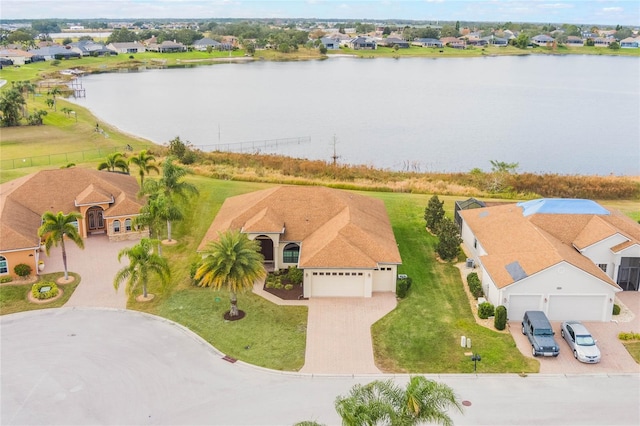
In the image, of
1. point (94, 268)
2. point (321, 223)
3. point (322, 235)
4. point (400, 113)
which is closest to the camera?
point (322, 235)

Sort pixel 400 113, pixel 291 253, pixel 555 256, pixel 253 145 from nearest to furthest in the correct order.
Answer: pixel 555 256 → pixel 291 253 → pixel 253 145 → pixel 400 113

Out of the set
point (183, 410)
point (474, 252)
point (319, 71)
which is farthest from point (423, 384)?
point (319, 71)

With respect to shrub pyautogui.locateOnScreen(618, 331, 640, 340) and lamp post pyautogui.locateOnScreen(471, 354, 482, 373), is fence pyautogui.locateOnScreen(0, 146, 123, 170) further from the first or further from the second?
shrub pyautogui.locateOnScreen(618, 331, 640, 340)

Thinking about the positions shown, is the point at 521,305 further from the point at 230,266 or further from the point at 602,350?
the point at 230,266

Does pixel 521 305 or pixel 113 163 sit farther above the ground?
pixel 113 163

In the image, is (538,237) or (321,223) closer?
(538,237)

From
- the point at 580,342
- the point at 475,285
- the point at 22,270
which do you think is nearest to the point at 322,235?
the point at 475,285

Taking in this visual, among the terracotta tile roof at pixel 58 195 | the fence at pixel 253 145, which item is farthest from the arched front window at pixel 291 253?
the fence at pixel 253 145
